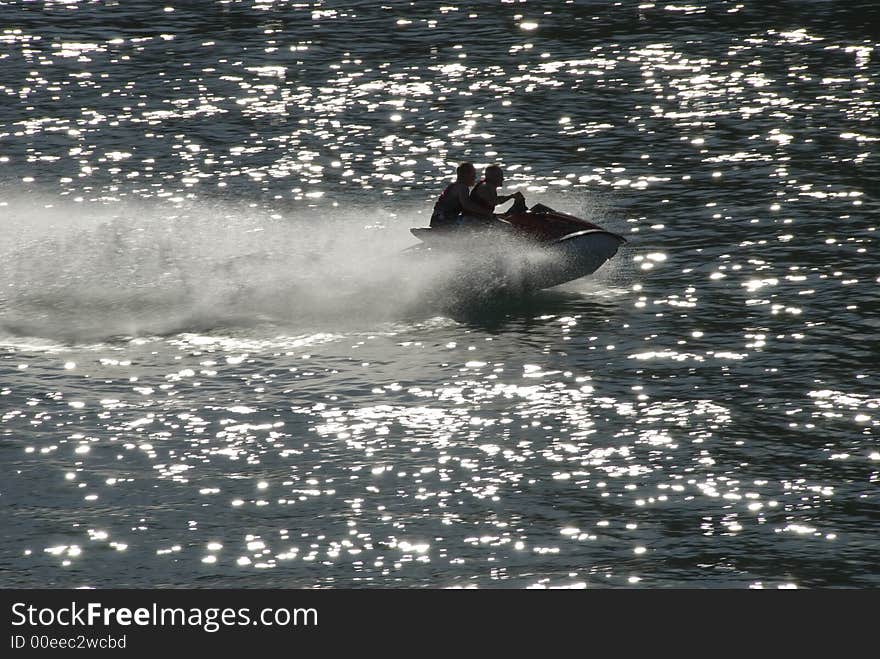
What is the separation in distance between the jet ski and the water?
468mm

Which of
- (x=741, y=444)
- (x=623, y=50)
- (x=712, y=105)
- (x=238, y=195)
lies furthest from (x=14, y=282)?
(x=623, y=50)

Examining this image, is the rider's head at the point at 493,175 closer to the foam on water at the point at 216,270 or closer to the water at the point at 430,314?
the foam on water at the point at 216,270

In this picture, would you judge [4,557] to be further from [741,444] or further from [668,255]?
[668,255]

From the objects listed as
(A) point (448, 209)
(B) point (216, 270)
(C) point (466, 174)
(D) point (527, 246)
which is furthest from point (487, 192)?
(B) point (216, 270)

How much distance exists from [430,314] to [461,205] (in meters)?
2.29

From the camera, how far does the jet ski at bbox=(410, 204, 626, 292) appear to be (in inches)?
1022

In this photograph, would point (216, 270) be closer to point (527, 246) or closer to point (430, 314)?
point (430, 314)

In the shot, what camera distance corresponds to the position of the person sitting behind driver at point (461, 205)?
85.6 feet

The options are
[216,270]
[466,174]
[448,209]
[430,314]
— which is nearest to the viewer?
[430,314]

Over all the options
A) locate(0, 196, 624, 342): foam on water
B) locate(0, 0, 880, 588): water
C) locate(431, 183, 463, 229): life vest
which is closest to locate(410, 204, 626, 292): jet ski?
locate(0, 196, 624, 342): foam on water

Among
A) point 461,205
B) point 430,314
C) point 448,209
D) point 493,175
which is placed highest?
point 493,175

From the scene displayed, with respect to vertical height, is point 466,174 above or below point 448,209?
above

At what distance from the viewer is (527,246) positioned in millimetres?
26000

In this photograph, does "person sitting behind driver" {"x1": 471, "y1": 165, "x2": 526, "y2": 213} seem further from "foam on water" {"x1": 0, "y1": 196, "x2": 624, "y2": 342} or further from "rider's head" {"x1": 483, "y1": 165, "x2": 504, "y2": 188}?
"foam on water" {"x1": 0, "y1": 196, "x2": 624, "y2": 342}
